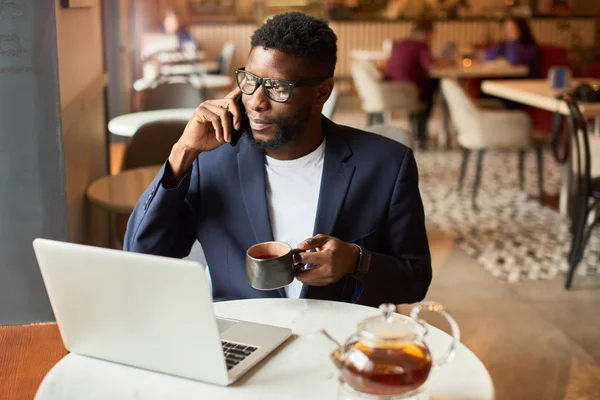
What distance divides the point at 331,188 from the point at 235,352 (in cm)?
61

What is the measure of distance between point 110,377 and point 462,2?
11.0m

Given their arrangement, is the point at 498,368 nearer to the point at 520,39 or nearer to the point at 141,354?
the point at 141,354

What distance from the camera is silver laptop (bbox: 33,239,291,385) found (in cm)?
115

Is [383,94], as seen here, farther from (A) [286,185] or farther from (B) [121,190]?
(A) [286,185]

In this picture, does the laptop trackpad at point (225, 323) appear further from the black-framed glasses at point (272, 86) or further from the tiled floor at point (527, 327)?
the tiled floor at point (527, 327)

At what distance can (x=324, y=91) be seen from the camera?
1.91 meters

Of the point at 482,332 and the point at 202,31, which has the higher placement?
the point at 202,31

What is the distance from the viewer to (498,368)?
119 inches

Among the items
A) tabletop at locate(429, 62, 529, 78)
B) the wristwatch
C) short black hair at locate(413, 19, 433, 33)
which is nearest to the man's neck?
the wristwatch

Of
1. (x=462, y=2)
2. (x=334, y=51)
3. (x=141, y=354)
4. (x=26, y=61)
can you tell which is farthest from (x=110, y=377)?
(x=462, y=2)

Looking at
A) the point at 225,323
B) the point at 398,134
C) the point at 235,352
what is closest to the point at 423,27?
the point at 398,134

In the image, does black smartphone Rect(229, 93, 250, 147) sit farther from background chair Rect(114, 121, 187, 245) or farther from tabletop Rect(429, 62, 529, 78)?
tabletop Rect(429, 62, 529, 78)

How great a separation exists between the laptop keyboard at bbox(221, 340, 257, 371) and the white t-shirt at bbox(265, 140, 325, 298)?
0.46m

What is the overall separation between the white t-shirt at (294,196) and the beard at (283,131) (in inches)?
3.0
